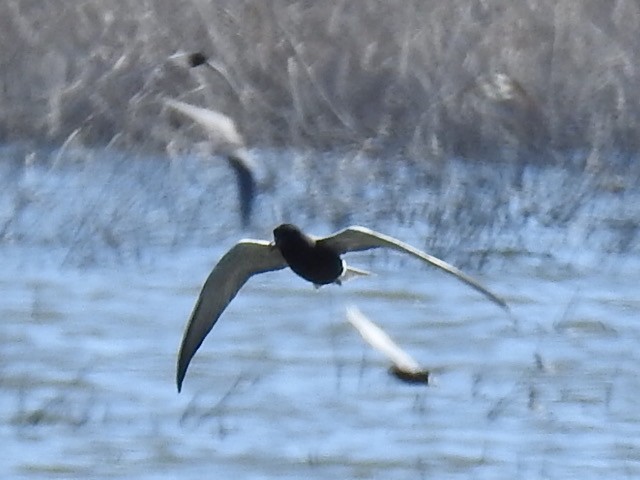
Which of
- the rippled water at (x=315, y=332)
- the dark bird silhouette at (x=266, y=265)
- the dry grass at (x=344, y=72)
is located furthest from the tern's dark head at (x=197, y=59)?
the dark bird silhouette at (x=266, y=265)

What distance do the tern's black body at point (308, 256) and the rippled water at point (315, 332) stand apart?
1.51 metres

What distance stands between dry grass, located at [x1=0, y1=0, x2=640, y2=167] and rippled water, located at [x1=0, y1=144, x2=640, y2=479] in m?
0.36

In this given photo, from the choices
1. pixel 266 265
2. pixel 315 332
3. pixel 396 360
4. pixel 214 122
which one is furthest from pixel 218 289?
pixel 315 332

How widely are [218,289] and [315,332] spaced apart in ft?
13.3

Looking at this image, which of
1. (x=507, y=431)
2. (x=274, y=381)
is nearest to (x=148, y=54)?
(x=274, y=381)

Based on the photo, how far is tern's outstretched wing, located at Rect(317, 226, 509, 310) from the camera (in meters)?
5.37

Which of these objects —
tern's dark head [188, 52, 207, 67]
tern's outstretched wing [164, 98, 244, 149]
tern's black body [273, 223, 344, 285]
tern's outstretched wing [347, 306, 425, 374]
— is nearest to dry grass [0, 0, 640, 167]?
tern's dark head [188, 52, 207, 67]

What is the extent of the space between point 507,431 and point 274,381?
139 centimetres

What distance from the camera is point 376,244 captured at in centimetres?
588

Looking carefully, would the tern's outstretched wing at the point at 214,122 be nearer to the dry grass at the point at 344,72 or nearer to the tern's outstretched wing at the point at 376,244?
the dry grass at the point at 344,72

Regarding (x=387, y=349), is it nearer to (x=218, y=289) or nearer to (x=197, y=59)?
(x=197, y=59)

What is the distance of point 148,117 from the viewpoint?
13.6 meters

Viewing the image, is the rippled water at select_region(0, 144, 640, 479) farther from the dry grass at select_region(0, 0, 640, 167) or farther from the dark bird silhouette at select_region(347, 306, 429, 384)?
the dry grass at select_region(0, 0, 640, 167)

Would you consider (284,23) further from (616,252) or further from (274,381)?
(274,381)
